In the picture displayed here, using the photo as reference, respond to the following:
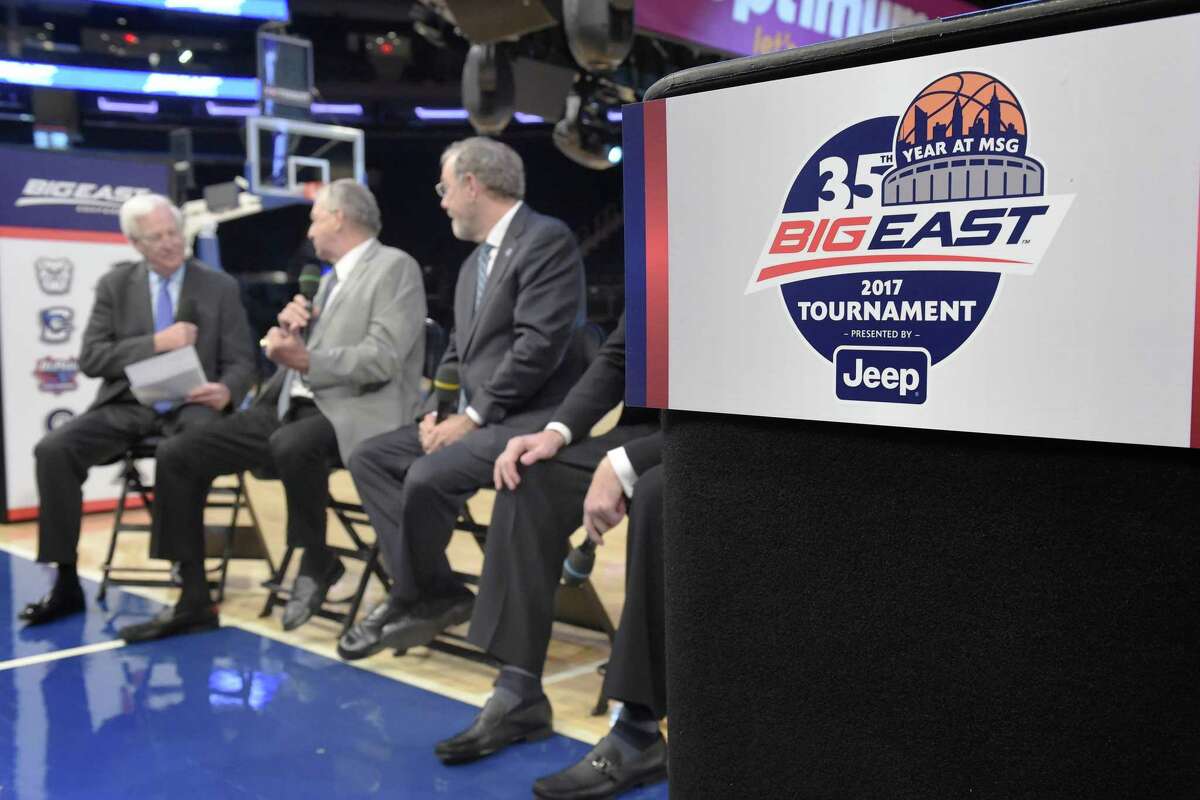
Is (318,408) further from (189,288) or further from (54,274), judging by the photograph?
(54,274)

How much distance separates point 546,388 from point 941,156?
2.35 meters

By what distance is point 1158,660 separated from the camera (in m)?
0.73

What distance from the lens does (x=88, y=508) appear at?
5793 mm

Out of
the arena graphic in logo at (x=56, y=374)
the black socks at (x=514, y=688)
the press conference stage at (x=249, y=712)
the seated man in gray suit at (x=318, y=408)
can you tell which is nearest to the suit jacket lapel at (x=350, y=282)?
the seated man in gray suit at (x=318, y=408)

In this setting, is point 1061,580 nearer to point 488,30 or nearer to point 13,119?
point 488,30

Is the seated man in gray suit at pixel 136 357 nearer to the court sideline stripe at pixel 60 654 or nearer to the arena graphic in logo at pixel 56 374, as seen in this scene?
the court sideline stripe at pixel 60 654

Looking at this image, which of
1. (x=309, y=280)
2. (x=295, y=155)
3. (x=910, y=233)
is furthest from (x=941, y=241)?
(x=295, y=155)

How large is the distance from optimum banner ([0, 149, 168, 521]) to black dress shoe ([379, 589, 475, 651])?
3.10m

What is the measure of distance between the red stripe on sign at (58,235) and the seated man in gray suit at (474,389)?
3.33 m

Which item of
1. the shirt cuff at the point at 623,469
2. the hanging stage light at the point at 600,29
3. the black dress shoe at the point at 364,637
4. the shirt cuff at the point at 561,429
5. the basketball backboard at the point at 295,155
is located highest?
the basketball backboard at the point at 295,155

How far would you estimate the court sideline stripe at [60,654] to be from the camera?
3281 millimetres

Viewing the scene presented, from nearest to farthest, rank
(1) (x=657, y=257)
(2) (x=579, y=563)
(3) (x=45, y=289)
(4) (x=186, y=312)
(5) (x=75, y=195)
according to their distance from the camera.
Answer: (1) (x=657, y=257) < (2) (x=579, y=563) < (4) (x=186, y=312) < (3) (x=45, y=289) < (5) (x=75, y=195)

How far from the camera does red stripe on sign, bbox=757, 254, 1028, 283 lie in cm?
79

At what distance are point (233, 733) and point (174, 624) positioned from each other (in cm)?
105
